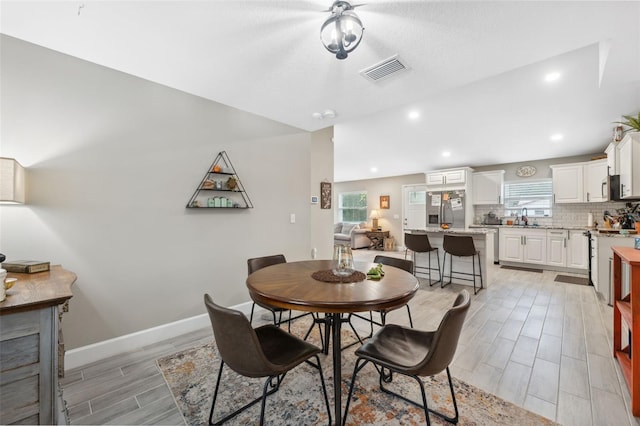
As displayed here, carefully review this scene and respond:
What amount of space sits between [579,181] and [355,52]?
5.88 m

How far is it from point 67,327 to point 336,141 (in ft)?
16.1

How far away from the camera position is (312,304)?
1310 mm

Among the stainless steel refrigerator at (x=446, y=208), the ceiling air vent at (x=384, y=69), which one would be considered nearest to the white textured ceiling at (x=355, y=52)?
the ceiling air vent at (x=384, y=69)

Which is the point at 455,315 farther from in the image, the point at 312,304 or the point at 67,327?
the point at 67,327

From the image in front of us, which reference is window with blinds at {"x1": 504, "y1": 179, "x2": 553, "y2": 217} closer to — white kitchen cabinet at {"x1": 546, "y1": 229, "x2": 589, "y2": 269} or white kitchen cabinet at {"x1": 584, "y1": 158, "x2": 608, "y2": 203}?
white kitchen cabinet at {"x1": 584, "y1": 158, "x2": 608, "y2": 203}

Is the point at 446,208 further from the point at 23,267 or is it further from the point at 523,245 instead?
the point at 23,267

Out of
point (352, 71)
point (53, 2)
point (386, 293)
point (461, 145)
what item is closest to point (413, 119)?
point (461, 145)

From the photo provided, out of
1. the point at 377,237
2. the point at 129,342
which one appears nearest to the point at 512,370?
the point at 129,342

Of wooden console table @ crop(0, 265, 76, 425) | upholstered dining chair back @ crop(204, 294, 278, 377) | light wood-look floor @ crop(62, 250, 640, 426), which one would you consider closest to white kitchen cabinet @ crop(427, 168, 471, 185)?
light wood-look floor @ crop(62, 250, 640, 426)

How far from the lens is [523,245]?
565 cm

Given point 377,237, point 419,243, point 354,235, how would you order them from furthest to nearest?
point 354,235
point 377,237
point 419,243

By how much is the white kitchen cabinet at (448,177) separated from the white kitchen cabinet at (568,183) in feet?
5.49

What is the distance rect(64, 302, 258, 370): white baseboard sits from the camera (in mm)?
2094

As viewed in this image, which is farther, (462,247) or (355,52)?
(462,247)
